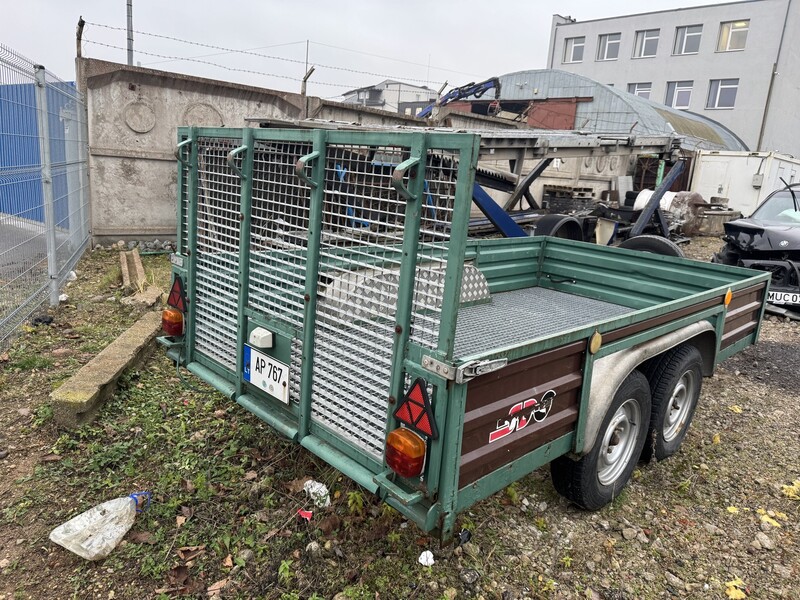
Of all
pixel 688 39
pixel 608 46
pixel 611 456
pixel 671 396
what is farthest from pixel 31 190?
pixel 608 46

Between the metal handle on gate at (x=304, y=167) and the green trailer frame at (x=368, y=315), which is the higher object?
the metal handle on gate at (x=304, y=167)

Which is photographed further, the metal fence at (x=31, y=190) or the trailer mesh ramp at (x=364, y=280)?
the metal fence at (x=31, y=190)

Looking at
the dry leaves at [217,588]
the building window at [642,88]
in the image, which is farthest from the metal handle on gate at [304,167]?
the building window at [642,88]

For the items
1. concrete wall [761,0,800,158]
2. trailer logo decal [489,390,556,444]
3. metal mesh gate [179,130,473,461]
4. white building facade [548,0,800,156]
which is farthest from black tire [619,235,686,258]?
concrete wall [761,0,800,158]

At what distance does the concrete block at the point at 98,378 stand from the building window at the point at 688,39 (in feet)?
110

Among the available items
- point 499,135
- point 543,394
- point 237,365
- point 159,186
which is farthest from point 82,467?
point 159,186

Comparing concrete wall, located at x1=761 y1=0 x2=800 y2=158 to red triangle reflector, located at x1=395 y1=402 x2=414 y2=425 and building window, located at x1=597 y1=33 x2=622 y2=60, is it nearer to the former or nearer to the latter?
building window, located at x1=597 y1=33 x2=622 y2=60

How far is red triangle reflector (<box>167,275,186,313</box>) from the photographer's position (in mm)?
3465

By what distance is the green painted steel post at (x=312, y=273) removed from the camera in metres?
2.47

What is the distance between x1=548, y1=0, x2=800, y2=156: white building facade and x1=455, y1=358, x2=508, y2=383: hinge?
31222 mm

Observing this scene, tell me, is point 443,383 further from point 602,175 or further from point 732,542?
point 602,175

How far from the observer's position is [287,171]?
→ 2.70 metres

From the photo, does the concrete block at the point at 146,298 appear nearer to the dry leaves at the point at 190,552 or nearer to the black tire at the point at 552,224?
the dry leaves at the point at 190,552

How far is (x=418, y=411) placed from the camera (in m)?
2.16
